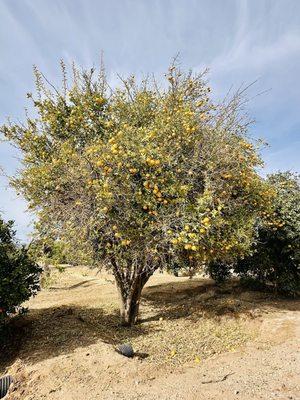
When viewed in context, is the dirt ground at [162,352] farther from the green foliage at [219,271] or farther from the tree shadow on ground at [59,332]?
the green foliage at [219,271]

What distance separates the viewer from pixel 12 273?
8812 millimetres

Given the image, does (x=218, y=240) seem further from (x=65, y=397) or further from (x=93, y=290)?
(x=93, y=290)

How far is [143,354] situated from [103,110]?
6.96 metres

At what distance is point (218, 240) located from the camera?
9.15m

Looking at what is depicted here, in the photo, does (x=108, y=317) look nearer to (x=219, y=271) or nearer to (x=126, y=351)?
(x=126, y=351)

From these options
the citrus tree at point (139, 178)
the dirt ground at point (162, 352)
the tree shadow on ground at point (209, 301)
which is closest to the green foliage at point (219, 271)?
the tree shadow on ground at point (209, 301)

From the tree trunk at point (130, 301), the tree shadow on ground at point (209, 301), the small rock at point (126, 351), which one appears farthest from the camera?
the tree shadow on ground at point (209, 301)

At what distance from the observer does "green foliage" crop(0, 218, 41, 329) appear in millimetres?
8656

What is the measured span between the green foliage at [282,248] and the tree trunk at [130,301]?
5.01 metres

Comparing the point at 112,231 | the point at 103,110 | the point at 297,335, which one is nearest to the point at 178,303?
the point at 297,335

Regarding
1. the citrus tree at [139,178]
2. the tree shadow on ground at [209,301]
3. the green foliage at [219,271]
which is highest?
the citrus tree at [139,178]

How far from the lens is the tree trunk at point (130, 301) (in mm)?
10555

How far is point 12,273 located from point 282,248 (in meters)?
10.1

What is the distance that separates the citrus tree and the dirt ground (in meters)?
1.51
